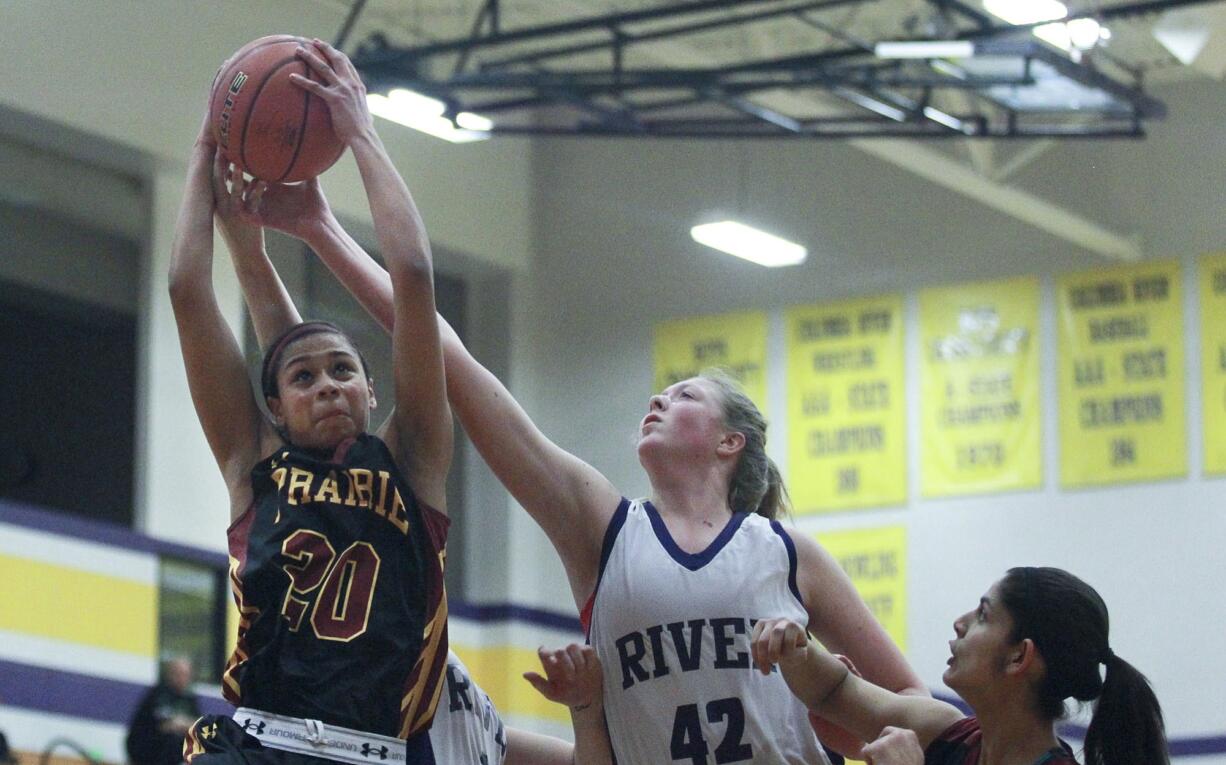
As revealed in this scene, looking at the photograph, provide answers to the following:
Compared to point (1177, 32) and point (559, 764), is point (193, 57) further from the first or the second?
point (559, 764)

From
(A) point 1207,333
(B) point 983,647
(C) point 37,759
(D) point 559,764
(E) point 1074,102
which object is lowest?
(C) point 37,759

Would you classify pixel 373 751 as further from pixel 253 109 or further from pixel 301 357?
pixel 253 109

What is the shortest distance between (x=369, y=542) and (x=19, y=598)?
365 inches

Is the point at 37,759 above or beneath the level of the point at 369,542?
beneath

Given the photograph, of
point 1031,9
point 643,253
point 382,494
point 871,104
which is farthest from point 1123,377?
point 382,494

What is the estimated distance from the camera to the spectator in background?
35.2 ft

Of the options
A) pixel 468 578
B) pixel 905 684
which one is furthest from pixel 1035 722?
pixel 468 578

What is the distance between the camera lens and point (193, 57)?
14.0 metres

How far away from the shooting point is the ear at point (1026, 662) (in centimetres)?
393

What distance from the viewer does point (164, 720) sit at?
36.1 feet

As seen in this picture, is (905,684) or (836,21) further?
(836,21)

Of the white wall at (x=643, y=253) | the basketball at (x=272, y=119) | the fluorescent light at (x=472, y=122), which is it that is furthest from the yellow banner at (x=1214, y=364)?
the basketball at (x=272, y=119)

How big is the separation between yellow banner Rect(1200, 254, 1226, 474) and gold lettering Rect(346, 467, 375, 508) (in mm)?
11920

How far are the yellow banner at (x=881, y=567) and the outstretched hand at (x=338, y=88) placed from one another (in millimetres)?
11810
